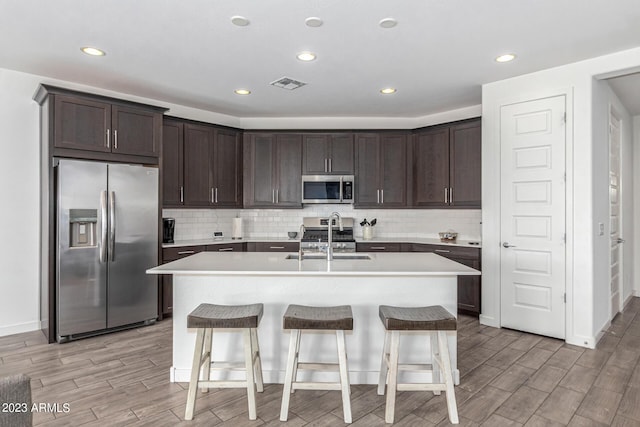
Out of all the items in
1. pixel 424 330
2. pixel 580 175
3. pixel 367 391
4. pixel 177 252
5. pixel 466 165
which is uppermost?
pixel 466 165

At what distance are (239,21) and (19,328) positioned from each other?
373cm

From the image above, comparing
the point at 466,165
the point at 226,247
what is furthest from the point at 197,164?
the point at 466,165

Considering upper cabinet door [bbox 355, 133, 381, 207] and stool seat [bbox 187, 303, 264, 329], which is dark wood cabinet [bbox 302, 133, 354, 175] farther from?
stool seat [bbox 187, 303, 264, 329]

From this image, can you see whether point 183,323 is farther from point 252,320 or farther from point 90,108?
point 90,108

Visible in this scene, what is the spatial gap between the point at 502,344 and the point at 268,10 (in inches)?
136

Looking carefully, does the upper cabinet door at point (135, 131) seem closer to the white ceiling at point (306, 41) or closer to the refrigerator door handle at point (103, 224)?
the white ceiling at point (306, 41)

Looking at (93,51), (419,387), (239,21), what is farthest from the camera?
(93,51)

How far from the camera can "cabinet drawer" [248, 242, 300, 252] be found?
498 centimetres

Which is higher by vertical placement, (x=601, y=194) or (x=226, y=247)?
(x=601, y=194)

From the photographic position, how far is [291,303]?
8.73 feet

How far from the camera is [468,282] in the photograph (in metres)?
4.29

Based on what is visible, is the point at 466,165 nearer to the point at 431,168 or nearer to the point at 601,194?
the point at 431,168

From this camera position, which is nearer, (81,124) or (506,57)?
(506,57)

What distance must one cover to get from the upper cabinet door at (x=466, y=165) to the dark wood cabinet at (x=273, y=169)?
6.90 feet
